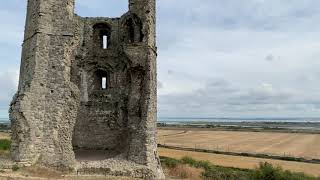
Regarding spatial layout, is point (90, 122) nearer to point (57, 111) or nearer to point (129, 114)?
point (129, 114)

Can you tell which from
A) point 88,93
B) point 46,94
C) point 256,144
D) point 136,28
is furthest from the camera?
point 256,144

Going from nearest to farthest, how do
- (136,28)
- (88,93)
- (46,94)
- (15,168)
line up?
(15,168) < (46,94) < (136,28) < (88,93)

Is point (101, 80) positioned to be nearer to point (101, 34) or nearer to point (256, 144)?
point (101, 34)

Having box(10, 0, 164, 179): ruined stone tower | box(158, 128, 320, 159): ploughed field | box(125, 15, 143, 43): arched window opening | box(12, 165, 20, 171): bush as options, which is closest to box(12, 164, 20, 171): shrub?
box(12, 165, 20, 171): bush

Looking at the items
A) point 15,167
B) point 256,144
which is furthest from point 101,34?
point 256,144

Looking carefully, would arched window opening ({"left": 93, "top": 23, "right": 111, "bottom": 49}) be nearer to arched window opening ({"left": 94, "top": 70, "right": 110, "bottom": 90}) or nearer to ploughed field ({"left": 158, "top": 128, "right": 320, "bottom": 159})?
arched window opening ({"left": 94, "top": 70, "right": 110, "bottom": 90})

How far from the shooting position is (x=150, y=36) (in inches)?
681

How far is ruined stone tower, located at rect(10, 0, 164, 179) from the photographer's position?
15.0 meters

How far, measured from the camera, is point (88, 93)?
756 inches

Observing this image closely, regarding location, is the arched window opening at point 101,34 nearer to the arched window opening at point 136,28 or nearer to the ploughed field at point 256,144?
the arched window opening at point 136,28

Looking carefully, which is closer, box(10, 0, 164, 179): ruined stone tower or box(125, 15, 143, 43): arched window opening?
box(10, 0, 164, 179): ruined stone tower

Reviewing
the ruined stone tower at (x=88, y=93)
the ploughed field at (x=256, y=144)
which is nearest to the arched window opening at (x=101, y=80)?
the ruined stone tower at (x=88, y=93)

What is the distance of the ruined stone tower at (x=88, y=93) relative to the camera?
15.0 meters

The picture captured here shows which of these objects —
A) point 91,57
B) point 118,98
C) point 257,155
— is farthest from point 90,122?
point 257,155
